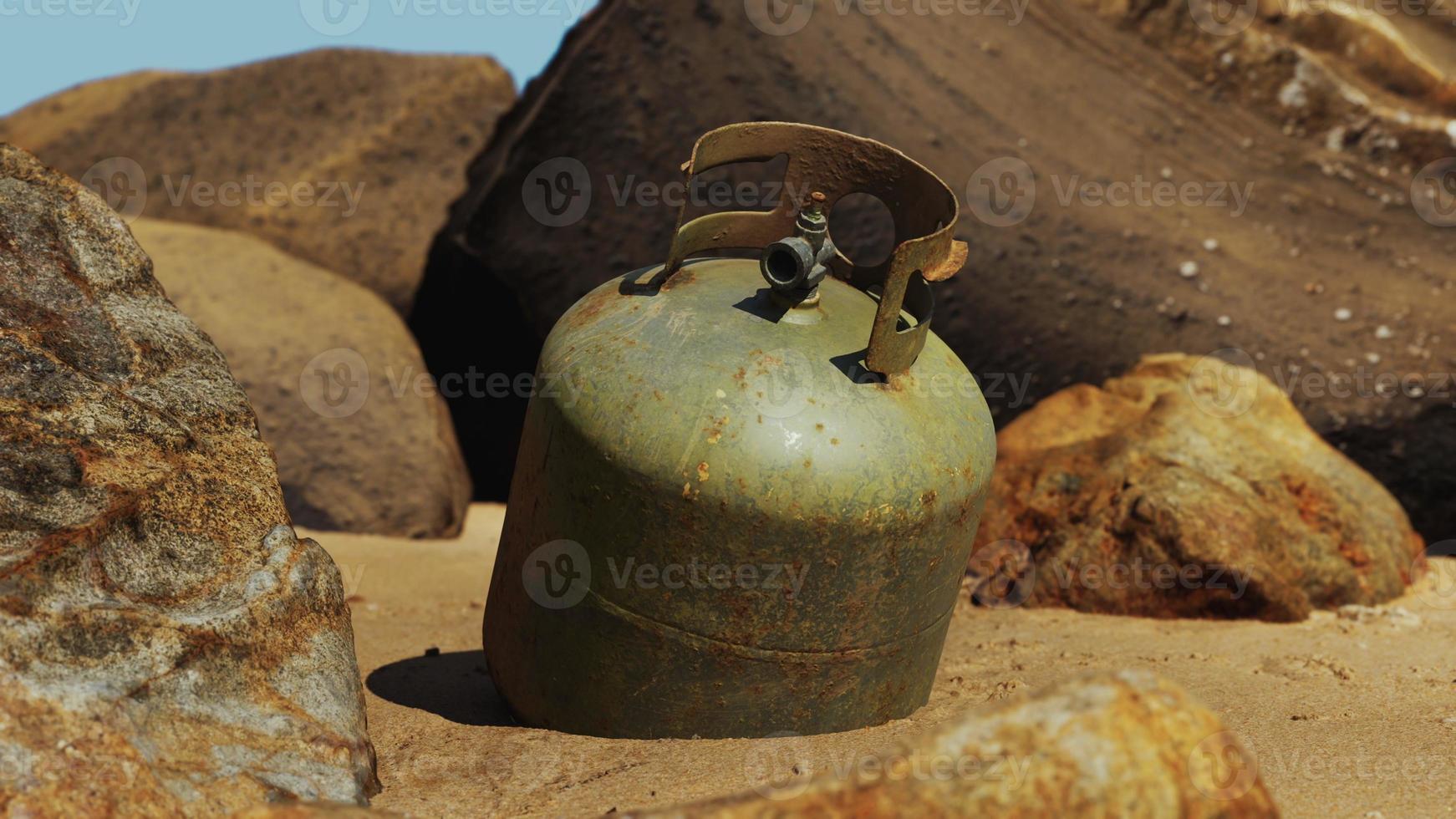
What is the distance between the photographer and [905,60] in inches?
239

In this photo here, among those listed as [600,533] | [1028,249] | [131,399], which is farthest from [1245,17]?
[131,399]

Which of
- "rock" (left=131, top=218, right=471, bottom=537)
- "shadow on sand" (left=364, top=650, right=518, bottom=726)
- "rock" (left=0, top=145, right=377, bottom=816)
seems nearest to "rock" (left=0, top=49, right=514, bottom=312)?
"rock" (left=131, top=218, right=471, bottom=537)

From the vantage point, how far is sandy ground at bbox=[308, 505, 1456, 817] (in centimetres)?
294

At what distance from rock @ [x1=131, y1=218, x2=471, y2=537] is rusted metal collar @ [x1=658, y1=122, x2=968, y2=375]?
2.95 m

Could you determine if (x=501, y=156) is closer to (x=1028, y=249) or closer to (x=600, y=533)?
(x=1028, y=249)

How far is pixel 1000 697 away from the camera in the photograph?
367cm

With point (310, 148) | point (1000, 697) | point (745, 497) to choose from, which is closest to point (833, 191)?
point (745, 497)

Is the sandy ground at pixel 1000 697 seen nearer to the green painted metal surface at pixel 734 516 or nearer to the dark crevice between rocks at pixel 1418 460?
the green painted metal surface at pixel 734 516

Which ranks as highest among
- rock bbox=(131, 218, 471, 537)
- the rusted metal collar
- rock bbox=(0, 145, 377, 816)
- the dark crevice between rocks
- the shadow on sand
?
the rusted metal collar

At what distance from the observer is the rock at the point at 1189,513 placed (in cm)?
473

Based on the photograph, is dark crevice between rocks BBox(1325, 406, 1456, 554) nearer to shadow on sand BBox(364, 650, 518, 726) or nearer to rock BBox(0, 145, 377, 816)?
shadow on sand BBox(364, 650, 518, 726)

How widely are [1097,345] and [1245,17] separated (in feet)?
6.35

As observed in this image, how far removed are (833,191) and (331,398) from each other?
3.27m

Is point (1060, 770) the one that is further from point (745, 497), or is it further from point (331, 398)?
point (331, 398)
